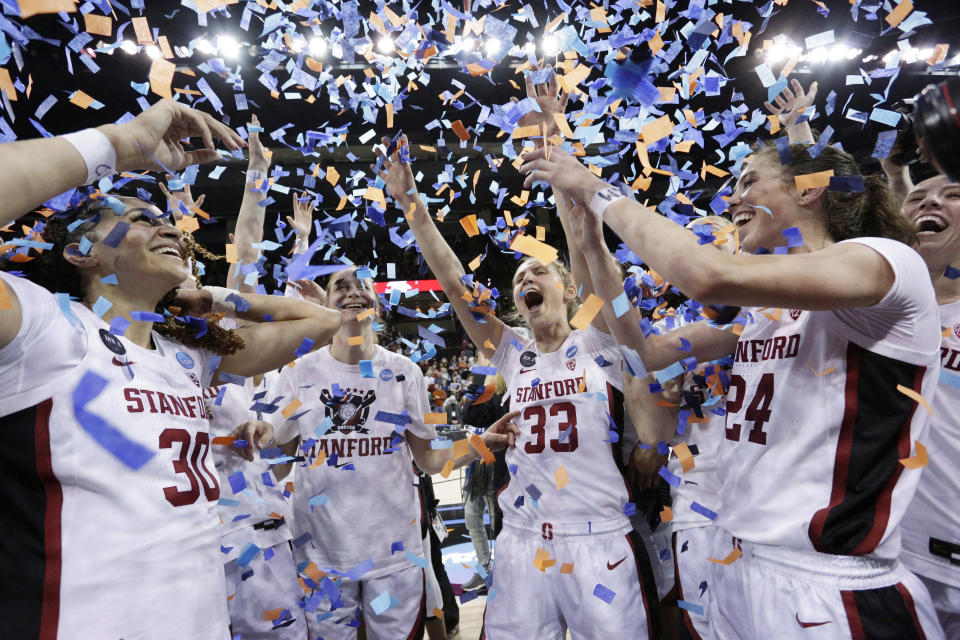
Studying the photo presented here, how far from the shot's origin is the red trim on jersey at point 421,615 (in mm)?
2875

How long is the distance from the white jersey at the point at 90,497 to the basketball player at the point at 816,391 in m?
1.36

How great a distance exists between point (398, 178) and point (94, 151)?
153 cm

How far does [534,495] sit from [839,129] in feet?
27.0

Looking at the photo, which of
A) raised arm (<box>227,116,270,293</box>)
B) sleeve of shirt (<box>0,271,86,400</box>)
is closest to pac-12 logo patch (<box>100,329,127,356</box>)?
sleeve of shirt (<box>0,271,86,400</box>)

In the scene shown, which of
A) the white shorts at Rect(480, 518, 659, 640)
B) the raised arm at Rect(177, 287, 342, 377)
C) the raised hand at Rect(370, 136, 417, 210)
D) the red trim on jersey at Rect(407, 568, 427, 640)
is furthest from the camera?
the red trim on jersey at Rect(407, 568, 427, 640)

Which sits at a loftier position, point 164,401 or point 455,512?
point 164,401

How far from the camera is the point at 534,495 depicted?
256 centimetres

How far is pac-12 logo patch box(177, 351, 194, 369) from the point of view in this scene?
A: 185 centimetres

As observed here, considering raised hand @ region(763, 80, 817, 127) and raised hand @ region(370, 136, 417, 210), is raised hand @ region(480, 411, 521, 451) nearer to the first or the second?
raised hand @ region(370, 136, 417, 210)

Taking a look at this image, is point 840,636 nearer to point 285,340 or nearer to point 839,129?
point 285,340

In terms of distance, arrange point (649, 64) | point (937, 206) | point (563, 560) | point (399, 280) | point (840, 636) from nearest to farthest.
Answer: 1. point (840, 636)
2. point (649, 64)
3. point (937, 206)
4. point (563, 560)
5. point (399, 280)

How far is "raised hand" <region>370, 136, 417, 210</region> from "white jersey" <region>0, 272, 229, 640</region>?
4.52 feet


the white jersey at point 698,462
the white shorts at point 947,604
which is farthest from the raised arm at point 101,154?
the white shorts at point 947,604

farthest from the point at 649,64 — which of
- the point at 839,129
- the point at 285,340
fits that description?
the point at 839,129
